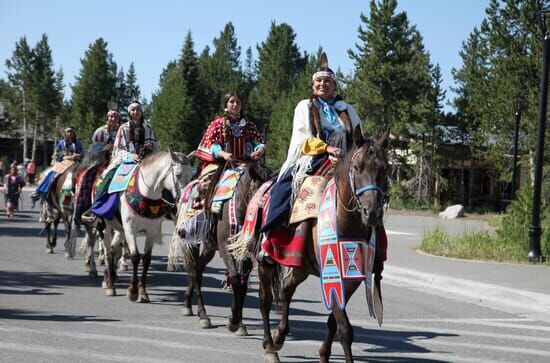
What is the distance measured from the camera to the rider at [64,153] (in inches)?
619

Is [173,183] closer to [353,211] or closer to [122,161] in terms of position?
[122,161]

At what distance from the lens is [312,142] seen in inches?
264

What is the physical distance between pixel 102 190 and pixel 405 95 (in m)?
39.7

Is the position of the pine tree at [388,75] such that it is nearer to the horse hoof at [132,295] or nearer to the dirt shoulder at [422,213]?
the dirt shoulder at [422,213]

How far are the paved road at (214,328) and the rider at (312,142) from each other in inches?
59.1

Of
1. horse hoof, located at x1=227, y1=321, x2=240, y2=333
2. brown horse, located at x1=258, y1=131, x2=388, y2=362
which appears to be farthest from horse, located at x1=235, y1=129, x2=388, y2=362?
horse hoof, located at x1=227, y1=321, x2=240, y2=333

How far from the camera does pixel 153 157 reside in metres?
10.4

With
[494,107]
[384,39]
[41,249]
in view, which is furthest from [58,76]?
[41,249]

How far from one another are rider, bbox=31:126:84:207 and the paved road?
348cm

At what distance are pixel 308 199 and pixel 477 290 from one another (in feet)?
20.5

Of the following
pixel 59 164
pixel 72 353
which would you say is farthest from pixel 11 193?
pixel 72 353

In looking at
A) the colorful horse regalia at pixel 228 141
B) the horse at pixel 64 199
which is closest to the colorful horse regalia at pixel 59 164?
the horse at pixel 64 199

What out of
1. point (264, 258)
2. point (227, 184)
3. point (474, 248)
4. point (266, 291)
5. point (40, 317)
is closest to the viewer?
point (264, 258)

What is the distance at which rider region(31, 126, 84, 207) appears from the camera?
1572cm
